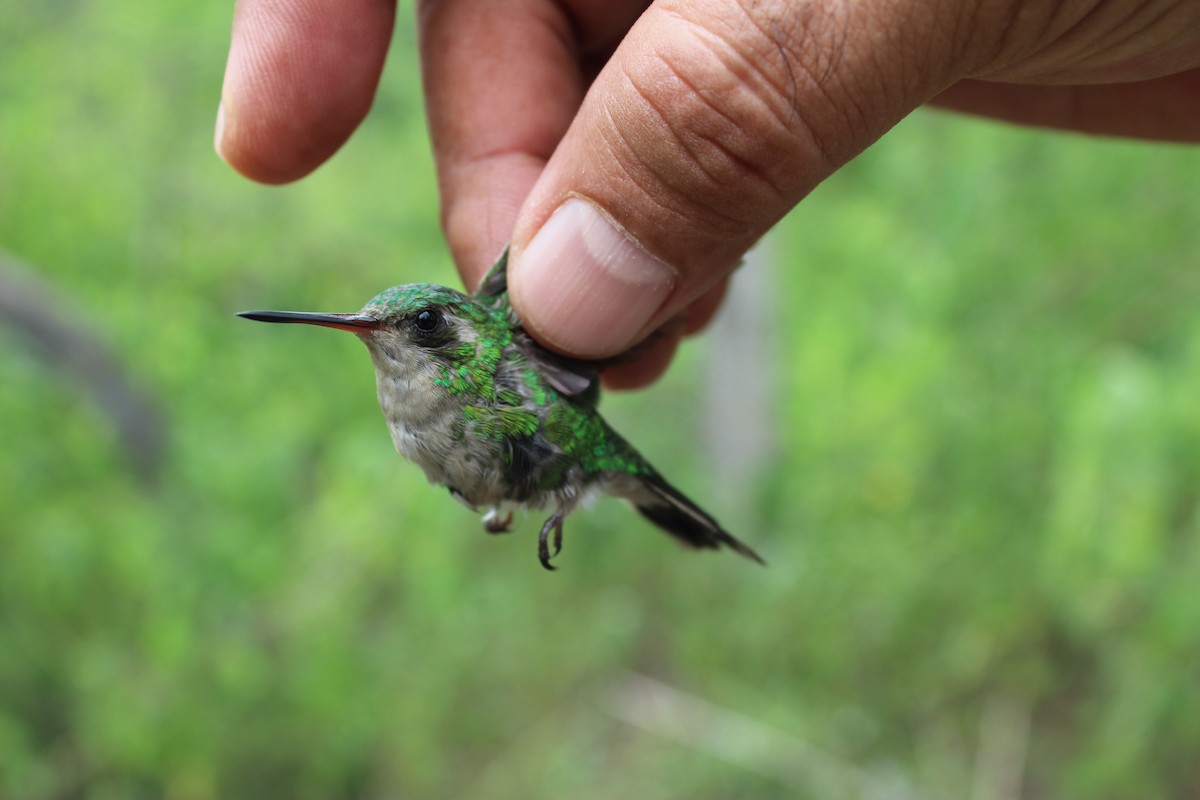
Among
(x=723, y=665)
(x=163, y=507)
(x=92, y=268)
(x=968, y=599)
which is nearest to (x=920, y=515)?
(x=968, y=599)

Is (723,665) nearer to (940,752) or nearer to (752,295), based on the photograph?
(940,752)

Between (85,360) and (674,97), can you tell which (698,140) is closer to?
(674,97)

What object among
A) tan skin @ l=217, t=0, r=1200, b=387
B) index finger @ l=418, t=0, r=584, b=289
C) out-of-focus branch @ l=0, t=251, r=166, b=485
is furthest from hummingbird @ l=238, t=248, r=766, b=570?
out-of-focus branch @ l=0, t=251, r=166, b=485

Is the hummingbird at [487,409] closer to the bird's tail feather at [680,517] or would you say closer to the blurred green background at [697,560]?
the bird's tail feather at [680,517]

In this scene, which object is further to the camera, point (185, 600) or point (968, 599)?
point (968, 599)

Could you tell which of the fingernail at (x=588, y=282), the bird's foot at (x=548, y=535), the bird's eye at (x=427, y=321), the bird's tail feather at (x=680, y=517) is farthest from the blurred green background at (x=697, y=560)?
the fingernail at (x=588, y=282)

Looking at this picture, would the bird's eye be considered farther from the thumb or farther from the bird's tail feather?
the bird's tail feather

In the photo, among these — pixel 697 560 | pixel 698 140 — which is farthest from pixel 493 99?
pixel 697 560
